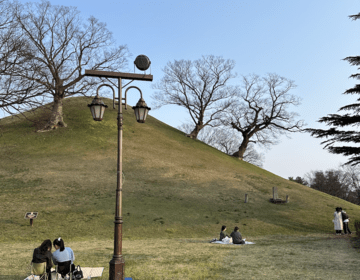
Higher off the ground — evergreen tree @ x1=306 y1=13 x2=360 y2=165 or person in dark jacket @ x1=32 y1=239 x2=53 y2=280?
evergreen tree @ x1=306 y1=13 x2=360 y2=165

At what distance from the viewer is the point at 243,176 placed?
129 ft

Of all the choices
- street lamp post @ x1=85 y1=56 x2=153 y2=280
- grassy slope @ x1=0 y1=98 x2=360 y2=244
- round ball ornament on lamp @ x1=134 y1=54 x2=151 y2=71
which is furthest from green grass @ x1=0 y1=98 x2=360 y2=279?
round ball ornament on lamp @ x1=134 y1=54 x2=151 y2=71

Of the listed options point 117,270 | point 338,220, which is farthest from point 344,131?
point 117,270

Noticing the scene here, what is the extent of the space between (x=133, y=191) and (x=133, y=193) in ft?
1.50

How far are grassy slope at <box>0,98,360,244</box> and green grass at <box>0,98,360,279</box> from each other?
8 cm

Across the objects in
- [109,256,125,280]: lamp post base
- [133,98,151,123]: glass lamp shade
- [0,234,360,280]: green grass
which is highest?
[133,98,151,123]: glass lamp shade

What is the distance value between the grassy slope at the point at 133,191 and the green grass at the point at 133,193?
0.25ft

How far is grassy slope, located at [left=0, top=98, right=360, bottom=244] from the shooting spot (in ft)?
71.9

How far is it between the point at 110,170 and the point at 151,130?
18.3m

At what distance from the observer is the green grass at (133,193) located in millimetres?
21266

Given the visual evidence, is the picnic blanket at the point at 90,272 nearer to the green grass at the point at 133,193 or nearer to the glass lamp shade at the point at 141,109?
the green grass at the point at 133,193

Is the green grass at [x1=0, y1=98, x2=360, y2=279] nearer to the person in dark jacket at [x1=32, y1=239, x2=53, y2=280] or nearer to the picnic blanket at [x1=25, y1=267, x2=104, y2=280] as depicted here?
the picnic blanket at [x1=25, y1=267, x2=104, y2=280]

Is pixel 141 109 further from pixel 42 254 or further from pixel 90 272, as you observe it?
pixel 90 272

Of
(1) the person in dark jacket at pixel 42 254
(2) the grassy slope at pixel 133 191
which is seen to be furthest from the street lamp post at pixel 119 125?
(2) the grassy slope at pixel 133 191
